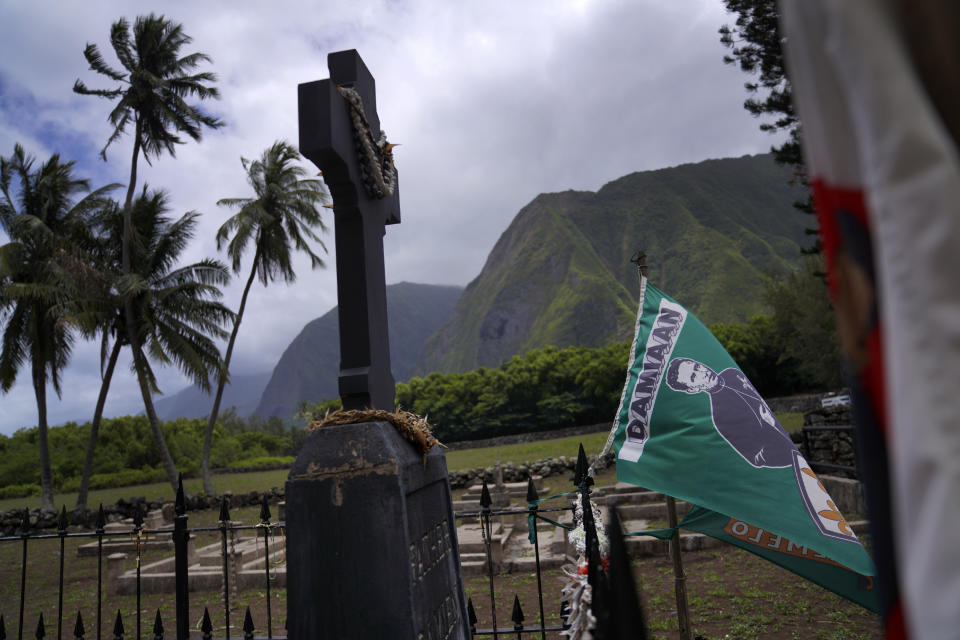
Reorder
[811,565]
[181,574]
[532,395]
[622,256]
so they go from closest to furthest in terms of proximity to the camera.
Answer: [811,565] < [181,574] < [532,395] < [622,256]

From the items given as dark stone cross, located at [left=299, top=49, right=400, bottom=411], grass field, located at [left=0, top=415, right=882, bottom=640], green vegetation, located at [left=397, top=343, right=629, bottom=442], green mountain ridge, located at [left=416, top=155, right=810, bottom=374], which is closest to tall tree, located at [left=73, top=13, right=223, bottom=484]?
grass field, located at [left=0, top=415, right=882, bottom=640]

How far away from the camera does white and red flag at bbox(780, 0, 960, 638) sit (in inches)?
21.1

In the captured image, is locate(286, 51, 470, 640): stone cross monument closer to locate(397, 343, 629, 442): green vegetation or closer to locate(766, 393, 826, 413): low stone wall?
locate(766, 393, 826, 413): low stone wall

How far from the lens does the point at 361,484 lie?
2756mm

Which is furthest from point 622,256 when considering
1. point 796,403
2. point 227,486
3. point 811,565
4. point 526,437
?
point 811,565

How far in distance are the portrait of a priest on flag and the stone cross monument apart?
1280 mm

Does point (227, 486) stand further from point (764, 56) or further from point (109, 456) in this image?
point (764, 56)

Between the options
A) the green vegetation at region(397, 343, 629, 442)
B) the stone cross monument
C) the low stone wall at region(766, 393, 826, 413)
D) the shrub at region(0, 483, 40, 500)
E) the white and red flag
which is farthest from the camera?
the green vegetation at region(397, 343, 629, 442)

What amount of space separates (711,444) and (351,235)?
2422 millimetres

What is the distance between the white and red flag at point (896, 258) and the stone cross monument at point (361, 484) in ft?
7.53

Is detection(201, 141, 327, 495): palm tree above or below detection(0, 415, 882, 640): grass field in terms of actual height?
above

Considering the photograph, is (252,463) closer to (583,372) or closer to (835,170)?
(583,372)

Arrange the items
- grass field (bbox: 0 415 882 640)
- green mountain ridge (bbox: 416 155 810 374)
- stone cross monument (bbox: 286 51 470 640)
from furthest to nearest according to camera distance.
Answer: green mountain ridge (bbox: 416 155 810 374)
grass field (bbox: 0 415 882 640)
stone cross monument (bbox: 286 51 470 640)

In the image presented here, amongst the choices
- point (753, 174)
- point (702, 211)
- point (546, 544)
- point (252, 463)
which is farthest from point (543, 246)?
point (546, 544)
